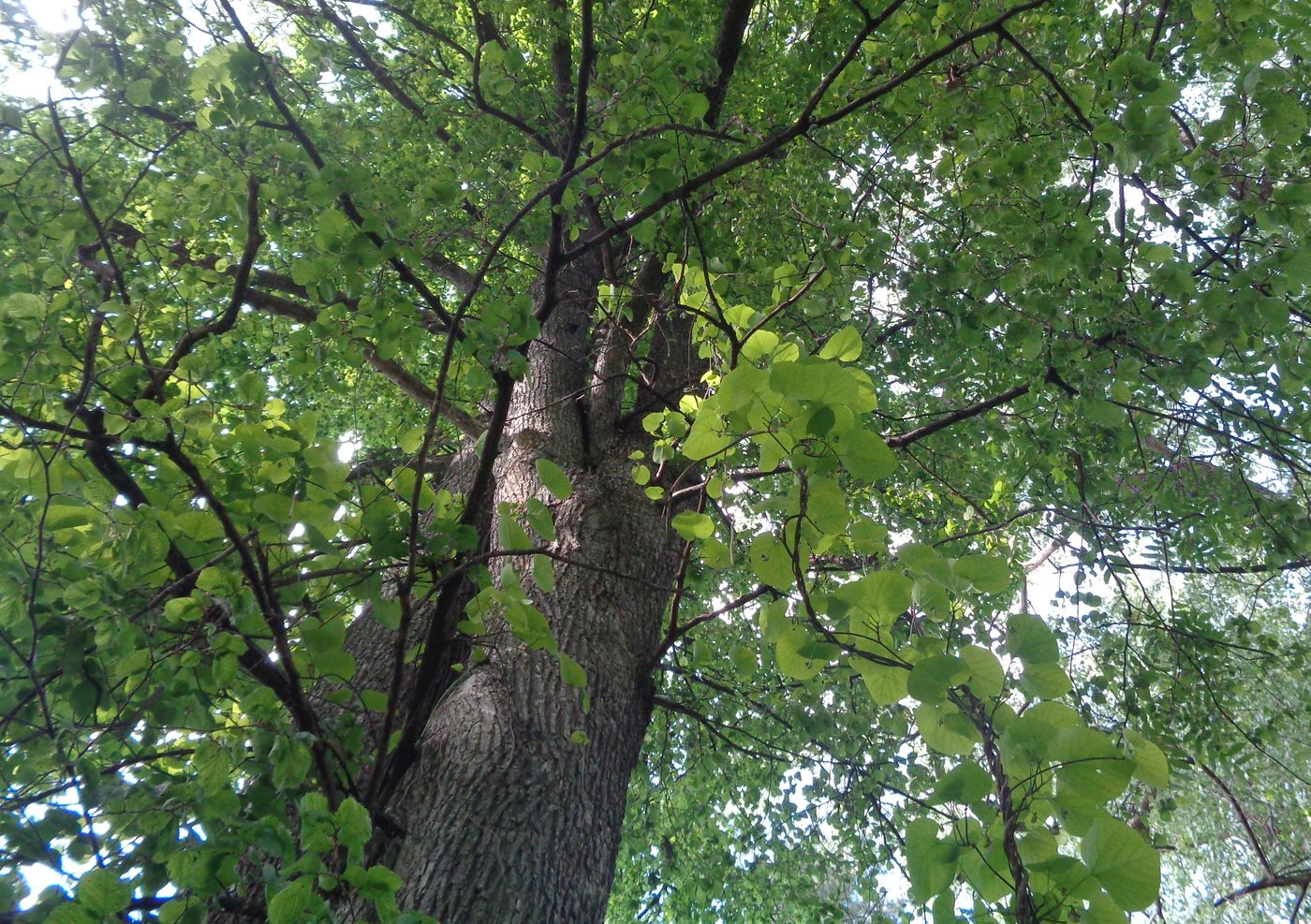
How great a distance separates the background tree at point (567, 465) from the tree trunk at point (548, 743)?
0.01 metres

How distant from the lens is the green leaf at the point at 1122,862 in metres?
0.90

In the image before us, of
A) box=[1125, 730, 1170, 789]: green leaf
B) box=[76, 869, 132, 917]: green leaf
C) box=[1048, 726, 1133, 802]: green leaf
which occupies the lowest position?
box=[76, 869, 132, 917]: green leaf

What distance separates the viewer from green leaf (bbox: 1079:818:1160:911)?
902 mm

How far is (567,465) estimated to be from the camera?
352 centimetres

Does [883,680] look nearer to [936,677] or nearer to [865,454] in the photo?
[936,677]

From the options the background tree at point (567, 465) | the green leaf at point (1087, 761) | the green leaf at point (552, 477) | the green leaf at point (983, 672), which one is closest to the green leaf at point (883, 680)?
the background tree at point (567, 465)

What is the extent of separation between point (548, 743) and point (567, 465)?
1549 mm

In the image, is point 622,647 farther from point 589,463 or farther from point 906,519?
point 906,519

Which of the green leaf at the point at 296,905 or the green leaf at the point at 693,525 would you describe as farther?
the green leaf at the point at 693,525

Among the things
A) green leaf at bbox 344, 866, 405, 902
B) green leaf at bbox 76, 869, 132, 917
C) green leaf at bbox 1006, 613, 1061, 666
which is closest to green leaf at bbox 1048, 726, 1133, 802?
green leaf at bbox 1006, 613, 1061, 666

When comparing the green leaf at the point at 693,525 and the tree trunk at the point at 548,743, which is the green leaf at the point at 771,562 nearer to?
the green leaf at the point at 693,525

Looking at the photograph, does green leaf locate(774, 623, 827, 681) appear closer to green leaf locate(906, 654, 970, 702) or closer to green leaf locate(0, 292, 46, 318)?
green leaf locate(906, 654, 970, 702)

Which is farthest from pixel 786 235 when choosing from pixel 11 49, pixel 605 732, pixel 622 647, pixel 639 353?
pixel 11 49

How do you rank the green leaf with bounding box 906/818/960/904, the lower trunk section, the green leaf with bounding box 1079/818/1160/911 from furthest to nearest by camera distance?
the lower trunk section → the green leaf with bounding box 906/818/960/904 → the green leaf with bounding box 1079/818/1160/911
